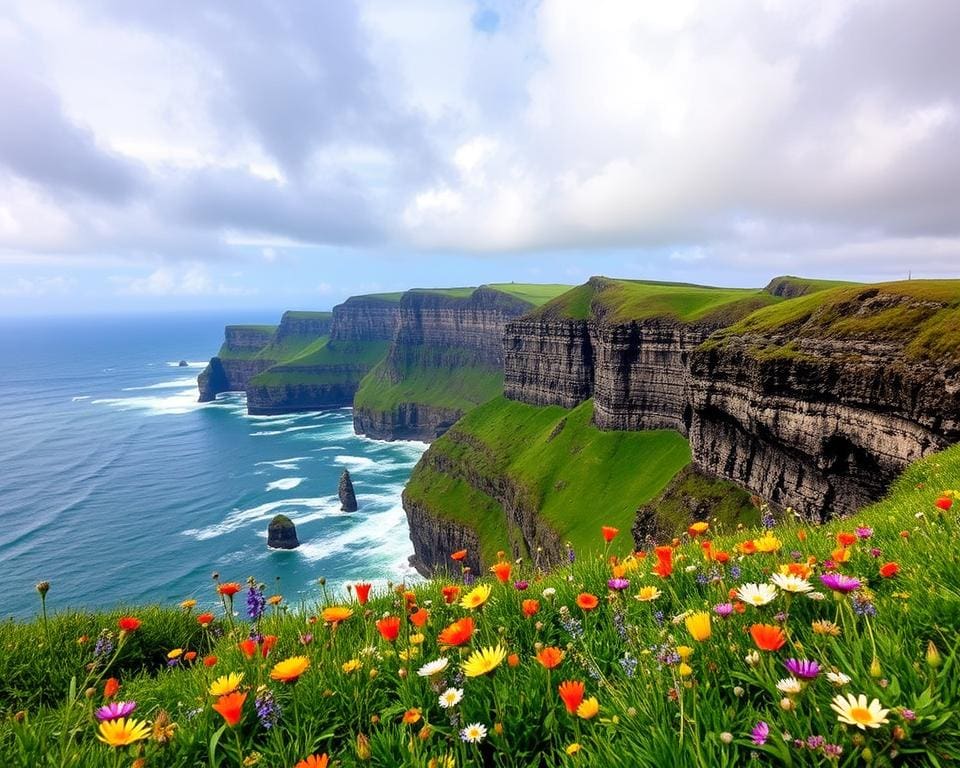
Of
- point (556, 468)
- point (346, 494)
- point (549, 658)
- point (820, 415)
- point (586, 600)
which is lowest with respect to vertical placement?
point (346, 494)

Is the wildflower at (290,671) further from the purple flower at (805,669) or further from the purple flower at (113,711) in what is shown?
the purple flower at (805,669)

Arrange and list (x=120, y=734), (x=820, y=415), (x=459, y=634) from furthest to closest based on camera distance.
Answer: (x=820, y=415) → (x=459, y=634) → (x=120, y=734)

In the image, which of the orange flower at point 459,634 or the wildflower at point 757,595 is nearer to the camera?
the wildflower at point 757,595

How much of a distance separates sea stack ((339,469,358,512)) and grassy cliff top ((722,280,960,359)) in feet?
290

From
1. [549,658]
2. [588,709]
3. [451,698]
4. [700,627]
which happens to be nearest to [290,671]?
[451,698]

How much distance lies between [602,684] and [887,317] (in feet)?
139

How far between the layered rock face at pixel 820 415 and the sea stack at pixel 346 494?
262ft

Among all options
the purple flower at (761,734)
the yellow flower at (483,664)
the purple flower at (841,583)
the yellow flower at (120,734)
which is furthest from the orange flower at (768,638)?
the yellow flower at (120,734)

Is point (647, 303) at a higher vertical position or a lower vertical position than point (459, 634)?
higher

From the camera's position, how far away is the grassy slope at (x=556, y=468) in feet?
234

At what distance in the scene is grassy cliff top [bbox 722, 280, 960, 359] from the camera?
3138cm

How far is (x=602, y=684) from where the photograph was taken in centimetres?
444

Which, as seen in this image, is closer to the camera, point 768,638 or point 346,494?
point 768,638

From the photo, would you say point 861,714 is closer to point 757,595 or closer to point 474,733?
point 757,595
